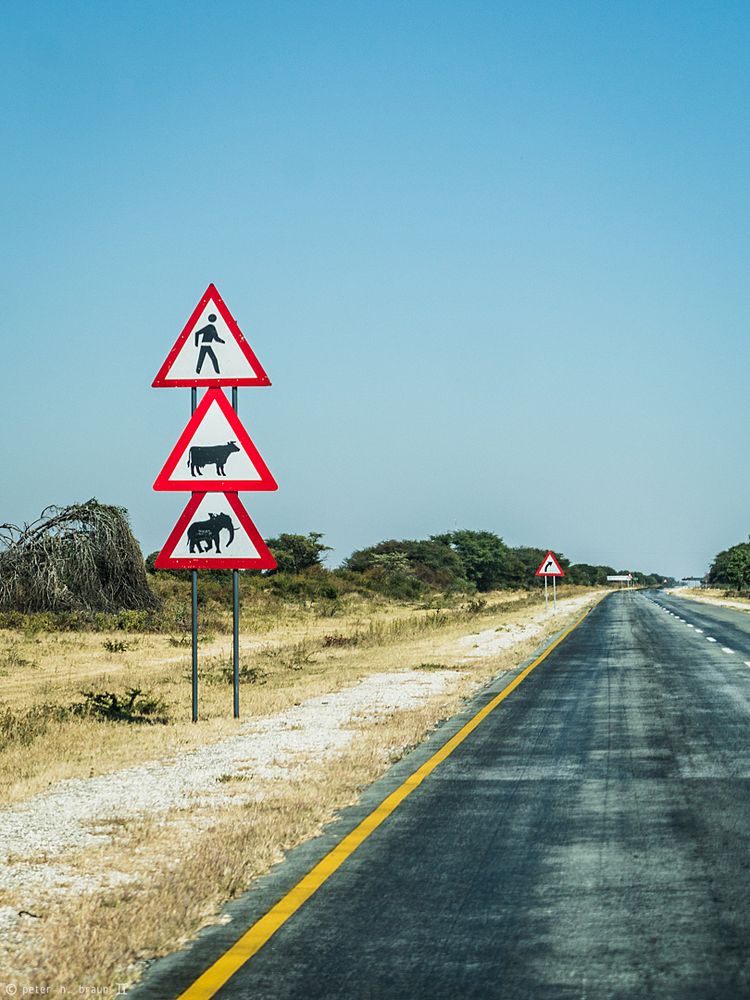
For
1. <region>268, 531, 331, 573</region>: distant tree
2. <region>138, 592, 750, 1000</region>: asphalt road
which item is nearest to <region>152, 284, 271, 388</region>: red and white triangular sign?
<region>138, 592, 750, 1000</region>: asphalt road

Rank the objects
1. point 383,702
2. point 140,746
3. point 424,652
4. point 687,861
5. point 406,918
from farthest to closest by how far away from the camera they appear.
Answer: point 424,652 < point 383,702 < point 140,746 < point 687,861 < point 406,918

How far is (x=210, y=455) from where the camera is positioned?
40.2 feet

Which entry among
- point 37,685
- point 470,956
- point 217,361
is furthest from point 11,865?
point 37,685

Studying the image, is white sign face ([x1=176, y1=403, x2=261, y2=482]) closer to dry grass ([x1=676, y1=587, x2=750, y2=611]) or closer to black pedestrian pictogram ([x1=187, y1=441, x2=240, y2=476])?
black pedestrian pictogram ([x1=187, y1=441, x2=240, y2=476])

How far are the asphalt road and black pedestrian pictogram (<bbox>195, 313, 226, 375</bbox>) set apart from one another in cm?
496

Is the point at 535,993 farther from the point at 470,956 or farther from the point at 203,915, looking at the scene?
the point at 203,915

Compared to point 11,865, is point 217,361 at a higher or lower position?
higher

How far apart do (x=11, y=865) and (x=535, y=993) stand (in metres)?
3.66

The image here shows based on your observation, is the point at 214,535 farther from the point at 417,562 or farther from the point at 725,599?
the point at 417,562

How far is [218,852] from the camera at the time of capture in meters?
7.01

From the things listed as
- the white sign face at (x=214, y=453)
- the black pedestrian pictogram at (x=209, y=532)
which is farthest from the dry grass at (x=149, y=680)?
the white sign face at (x=214, y=453)

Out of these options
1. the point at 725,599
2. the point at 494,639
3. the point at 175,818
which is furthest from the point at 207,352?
the point at 725,599

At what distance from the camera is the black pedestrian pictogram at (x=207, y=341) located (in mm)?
12484

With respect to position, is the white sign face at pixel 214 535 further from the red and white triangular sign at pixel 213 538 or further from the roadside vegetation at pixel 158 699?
the roadside vegetation at pixel 158 699
